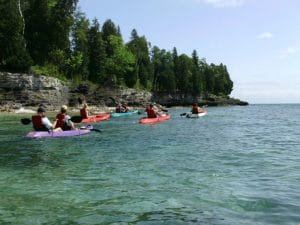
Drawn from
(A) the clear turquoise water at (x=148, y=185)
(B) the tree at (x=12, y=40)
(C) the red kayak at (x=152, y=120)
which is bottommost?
(A) the clear turquoise water at (x=148, y=185)

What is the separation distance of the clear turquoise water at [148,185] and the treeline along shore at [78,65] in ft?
143

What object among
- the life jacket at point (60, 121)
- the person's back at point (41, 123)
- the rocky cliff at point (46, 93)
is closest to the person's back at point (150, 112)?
the life jacket at point (60, 121)

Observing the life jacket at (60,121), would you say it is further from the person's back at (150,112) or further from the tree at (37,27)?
the tree at (37,27)

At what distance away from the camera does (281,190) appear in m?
10.8

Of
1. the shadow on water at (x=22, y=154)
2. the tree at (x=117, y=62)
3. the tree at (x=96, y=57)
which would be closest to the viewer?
the shadow on water at (x=22, y=154)

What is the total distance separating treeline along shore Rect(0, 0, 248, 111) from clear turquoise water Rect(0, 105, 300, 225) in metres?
43.4

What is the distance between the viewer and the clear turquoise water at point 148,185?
8.48 m

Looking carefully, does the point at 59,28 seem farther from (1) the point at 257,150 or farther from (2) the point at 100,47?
(1) the point at 257,150

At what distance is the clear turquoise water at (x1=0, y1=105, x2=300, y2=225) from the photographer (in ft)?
27.8

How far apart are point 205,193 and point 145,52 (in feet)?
379

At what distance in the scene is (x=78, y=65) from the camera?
8575 cm

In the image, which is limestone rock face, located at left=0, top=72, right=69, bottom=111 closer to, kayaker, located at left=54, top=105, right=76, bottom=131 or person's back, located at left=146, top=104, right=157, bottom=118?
person's back, located at left=146, top=104, right=157, bottom=118

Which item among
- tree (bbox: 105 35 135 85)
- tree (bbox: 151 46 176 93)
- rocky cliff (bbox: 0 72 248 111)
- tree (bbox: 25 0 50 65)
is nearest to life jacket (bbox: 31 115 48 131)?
rocky cliff (bbox: 0 72 248 111)

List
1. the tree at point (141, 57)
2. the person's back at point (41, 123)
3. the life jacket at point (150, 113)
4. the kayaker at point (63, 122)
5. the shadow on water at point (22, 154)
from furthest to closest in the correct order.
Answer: the tree at point (141, 57)
the life jacket at point (150, 113)
the kayaker at point (63, 122)
the person's back at point (41, 123)
the shadow on water at point (22, 154)
